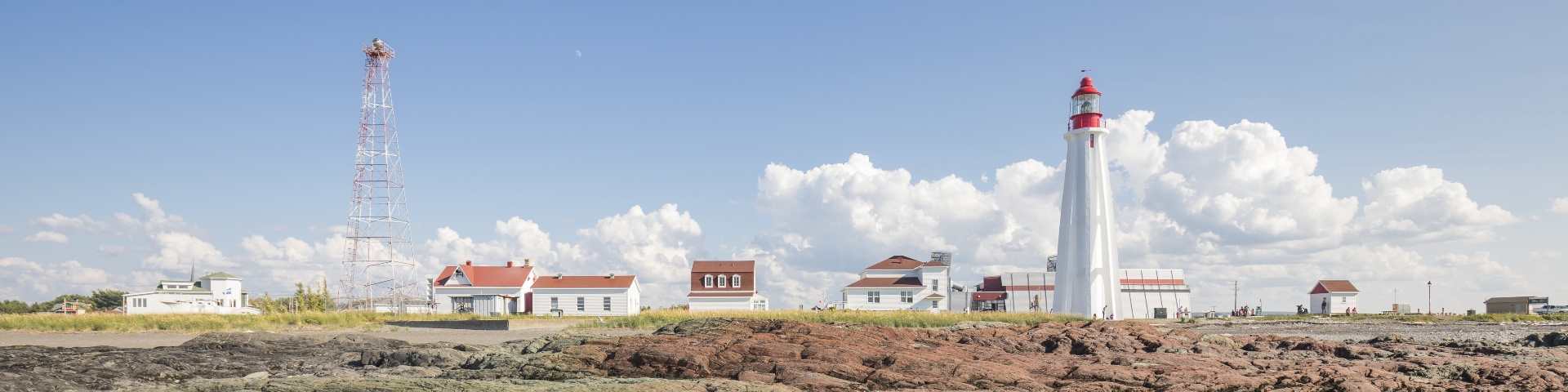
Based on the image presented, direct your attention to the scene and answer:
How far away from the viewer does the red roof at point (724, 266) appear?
62.8 m

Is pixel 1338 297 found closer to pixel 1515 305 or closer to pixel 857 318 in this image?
pixel 1515 305

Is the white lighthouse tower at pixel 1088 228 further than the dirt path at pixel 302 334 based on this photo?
Yes

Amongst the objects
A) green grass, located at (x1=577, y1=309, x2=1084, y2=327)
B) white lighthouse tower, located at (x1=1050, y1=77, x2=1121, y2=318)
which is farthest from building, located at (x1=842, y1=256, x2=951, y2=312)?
green grass, located at (x1=577, y1=309, x2=1084, y2=327)

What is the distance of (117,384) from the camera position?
15.2 meters

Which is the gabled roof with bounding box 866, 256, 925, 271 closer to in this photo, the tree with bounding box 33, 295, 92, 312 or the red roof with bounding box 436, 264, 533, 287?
the red roof with bounding box 436, 264, 533, 287

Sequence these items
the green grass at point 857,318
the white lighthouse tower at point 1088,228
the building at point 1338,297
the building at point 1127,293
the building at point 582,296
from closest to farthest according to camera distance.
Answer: the green grass at point 857,318 < the white lighthouse tower at point 1088,228 < the building at point 582,296 < the building at point 1127,293 < the building at point 1338,297

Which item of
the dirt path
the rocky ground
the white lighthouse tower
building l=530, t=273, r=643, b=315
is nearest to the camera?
the rocky ground

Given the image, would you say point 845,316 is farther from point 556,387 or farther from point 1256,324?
point 556,387

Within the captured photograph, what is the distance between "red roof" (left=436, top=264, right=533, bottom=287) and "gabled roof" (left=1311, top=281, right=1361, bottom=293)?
166 feet

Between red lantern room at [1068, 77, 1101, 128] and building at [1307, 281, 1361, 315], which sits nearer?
red lantern room at [1068, 77, 1101, 128]

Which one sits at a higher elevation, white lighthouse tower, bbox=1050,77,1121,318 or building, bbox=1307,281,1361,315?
white lighthouse tower, bbox=1050,77,1121,318

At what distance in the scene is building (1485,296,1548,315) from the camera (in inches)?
2564

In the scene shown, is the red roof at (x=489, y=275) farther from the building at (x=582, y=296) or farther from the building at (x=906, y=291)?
the building at (x=906, y=291)

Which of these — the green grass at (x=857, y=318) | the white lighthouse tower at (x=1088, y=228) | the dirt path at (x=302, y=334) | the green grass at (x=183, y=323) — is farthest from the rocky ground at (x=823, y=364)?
the white lighthouse tower at (x=1088, y=228)
